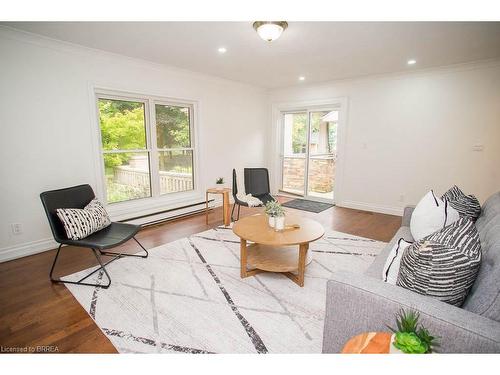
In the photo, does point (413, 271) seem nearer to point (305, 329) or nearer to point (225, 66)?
point (305, 329)

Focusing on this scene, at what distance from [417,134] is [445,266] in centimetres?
384

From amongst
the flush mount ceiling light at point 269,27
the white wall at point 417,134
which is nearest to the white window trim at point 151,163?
the flush mount ceiling light at point 269,27

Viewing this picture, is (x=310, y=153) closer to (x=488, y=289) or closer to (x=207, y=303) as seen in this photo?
(x=207, y=303)

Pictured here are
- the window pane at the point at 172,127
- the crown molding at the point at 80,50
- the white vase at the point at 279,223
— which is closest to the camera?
the white vase at the point at 279,223

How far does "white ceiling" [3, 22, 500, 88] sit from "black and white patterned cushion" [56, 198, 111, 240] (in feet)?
5.79

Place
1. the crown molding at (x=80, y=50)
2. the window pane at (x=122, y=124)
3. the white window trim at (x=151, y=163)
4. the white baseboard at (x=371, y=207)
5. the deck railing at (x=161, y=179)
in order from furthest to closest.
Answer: the white baseboard at (x=371, y=207) < the deck railing at (x=161, y=179) < the window pane at (x=122, y=124) < the white window trim at (x=151, y=163) < the crown molding at (x=80, y=50)

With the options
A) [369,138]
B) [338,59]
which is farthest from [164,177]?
[369,138]

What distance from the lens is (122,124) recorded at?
3770 millimetres

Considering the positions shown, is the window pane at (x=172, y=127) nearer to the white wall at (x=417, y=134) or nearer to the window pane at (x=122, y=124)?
the window pane at (x=122, y=124)

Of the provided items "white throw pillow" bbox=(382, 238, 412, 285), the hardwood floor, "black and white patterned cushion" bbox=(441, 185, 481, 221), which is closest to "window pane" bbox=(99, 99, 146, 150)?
the hardwood floor

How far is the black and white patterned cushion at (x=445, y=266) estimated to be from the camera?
1.11 meters

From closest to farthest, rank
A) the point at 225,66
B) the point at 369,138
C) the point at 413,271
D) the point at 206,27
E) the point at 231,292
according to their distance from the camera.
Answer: the point at 413,271 < the point at 231,292 < the point at 206,27 < the point at 225,66 < the point at 369,138
